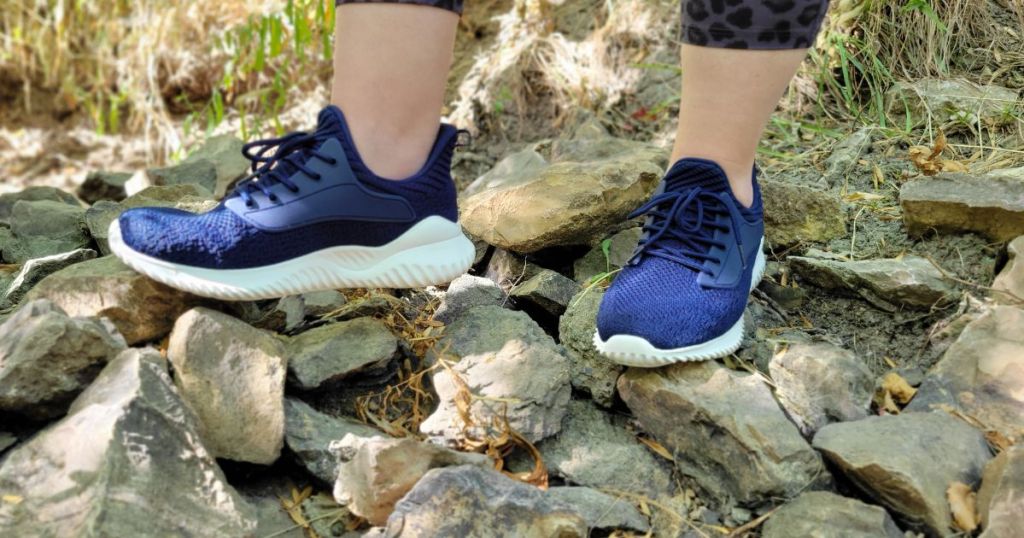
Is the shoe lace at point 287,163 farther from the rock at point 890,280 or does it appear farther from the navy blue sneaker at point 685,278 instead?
the rock at point 890,280

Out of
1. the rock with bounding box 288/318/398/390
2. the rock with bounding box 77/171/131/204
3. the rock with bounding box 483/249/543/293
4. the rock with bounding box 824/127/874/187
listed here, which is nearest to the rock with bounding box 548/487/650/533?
the rock with bounding box 288/318/398/390

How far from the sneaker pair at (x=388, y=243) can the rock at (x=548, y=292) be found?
0.68ft

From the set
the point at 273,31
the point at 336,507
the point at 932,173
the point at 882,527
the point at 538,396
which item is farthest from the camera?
the point at 273,31

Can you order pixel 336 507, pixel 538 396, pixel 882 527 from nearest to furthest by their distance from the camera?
pixel 882 527, pixel 336 507, pixel 538 396

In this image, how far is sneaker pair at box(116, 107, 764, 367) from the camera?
130cm

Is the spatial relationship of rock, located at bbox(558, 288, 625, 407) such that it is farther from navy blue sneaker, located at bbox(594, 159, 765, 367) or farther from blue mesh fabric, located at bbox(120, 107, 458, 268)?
blue mesh fabric, located at bbox(120, 107, 458, 268)

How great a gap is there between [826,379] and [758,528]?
0.95ft

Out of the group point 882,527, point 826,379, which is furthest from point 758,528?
point 826,379

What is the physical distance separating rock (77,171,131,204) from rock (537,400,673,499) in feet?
6.49

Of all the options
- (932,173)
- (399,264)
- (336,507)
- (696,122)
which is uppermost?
(696,122)

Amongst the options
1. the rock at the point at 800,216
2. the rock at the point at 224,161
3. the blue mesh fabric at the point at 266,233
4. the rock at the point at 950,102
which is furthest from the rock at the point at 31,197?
the rock at the point at 950,102

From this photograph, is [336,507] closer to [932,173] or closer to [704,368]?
[704,368]

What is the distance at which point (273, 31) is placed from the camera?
9.80 ft

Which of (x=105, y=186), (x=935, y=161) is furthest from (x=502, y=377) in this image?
(x=105, y=186)
